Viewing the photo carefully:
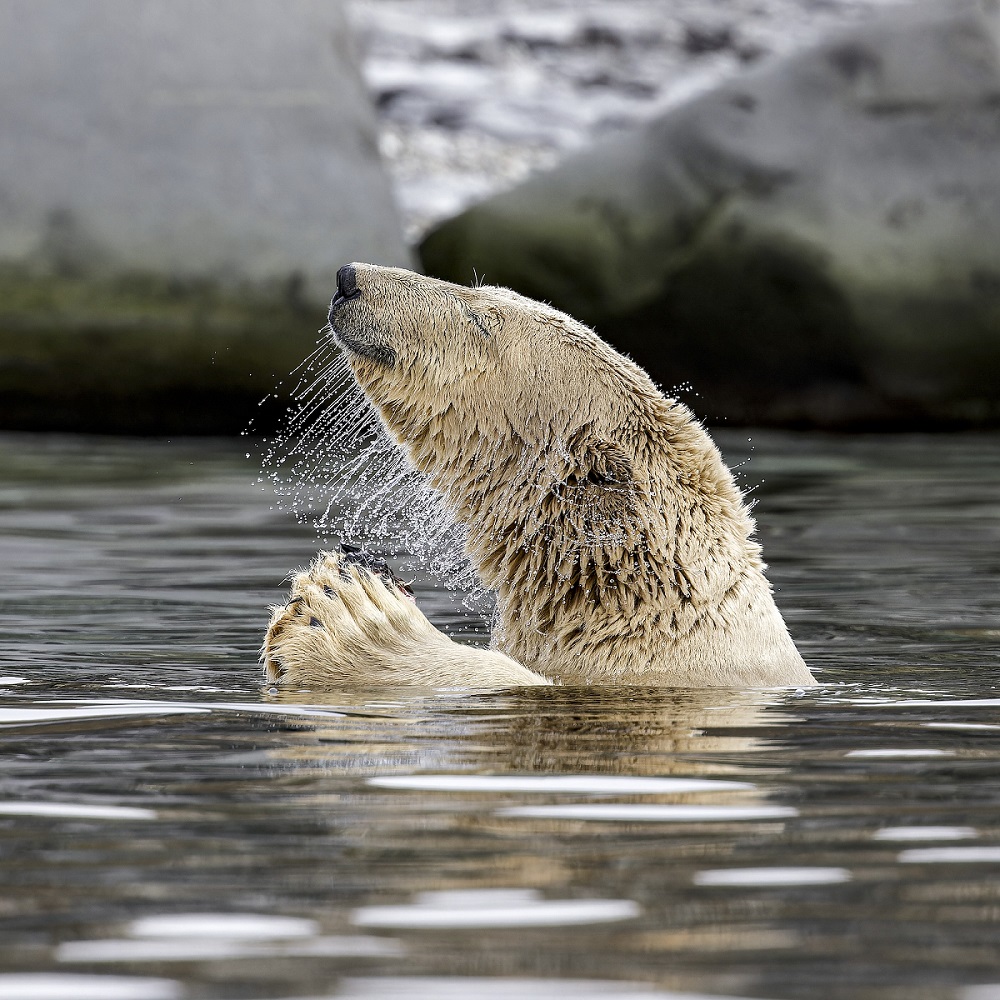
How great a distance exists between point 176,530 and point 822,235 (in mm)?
7505

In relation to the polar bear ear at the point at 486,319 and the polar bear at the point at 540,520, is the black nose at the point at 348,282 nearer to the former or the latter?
the polar bear at the point at 540,520

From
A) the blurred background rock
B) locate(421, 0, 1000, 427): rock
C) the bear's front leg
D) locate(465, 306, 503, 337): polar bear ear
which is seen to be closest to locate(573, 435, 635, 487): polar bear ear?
locate(465, 306, 503, 337): polar bear ear

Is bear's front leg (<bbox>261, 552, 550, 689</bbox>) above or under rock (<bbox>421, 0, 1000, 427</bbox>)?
under

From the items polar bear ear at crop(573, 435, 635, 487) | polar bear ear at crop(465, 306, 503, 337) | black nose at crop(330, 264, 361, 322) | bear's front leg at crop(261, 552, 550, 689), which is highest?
black nose at crop(330, 264, 361, 322)

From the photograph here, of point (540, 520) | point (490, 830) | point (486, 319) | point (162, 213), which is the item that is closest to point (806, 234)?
point (162, 213)

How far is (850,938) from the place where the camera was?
8.50ft

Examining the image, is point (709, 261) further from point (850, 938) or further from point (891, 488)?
point (850, 938)

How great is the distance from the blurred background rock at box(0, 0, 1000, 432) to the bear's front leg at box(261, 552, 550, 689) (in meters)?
9.83

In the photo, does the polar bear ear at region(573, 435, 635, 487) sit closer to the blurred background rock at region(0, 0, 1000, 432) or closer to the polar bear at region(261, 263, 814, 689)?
the polar bear at region(261, 263, 814, 689)

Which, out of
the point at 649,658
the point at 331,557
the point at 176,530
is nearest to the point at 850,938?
the point at 649,658

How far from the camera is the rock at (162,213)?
1483cm

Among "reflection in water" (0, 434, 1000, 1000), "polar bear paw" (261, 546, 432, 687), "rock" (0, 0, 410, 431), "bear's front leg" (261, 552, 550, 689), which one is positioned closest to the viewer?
"reflection in water" (0, 434, 1000, 1000)

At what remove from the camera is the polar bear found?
203 inches

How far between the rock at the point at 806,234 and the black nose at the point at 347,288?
34.1 feet
